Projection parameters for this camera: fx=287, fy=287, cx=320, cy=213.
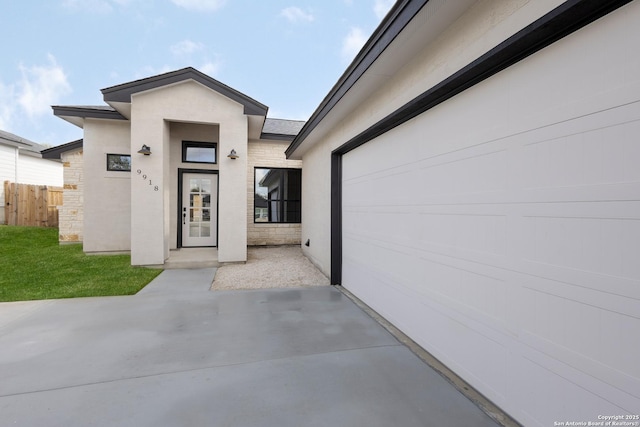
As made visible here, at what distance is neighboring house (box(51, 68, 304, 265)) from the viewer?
20.7ft

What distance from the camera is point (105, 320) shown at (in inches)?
141

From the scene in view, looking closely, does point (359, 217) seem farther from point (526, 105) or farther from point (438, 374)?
point (526, 105)

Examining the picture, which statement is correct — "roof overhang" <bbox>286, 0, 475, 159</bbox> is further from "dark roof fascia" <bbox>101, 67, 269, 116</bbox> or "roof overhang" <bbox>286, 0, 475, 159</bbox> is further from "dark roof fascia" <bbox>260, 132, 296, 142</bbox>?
"dark roof fascia" <bbox>260, 132, 296, 142</bbox>

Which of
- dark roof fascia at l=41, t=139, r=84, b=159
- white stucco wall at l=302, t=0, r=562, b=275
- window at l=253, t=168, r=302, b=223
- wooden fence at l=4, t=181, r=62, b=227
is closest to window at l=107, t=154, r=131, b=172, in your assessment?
dark roof fascia at l=41, t=139, r=84, b=159

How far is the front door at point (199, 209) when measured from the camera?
8117 mm

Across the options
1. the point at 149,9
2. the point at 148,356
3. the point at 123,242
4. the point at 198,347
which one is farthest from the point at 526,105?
the point at 149,9

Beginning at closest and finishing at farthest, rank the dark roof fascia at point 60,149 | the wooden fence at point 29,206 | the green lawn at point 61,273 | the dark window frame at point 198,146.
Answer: the green lawn at point 61,273 → the dark window frame at point 198,146 → the dark roof fascia at point 60,149 → the wooden fence at point 29,206

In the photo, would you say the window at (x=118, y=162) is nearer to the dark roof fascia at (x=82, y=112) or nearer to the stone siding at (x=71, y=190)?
the dark roof fascia at (x=82, y=112)

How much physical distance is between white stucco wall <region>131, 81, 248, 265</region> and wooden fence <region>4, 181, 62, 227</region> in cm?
998

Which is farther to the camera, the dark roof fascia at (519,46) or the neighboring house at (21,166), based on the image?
the neighboring house at (21,166)

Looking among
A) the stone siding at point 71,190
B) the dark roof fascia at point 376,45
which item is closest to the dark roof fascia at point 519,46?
the dark roof fascia at point 376,45

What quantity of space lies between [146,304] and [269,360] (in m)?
2.56

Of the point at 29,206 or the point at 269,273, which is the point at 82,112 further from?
the point at 29,206

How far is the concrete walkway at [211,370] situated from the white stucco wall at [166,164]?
2.42 metres
